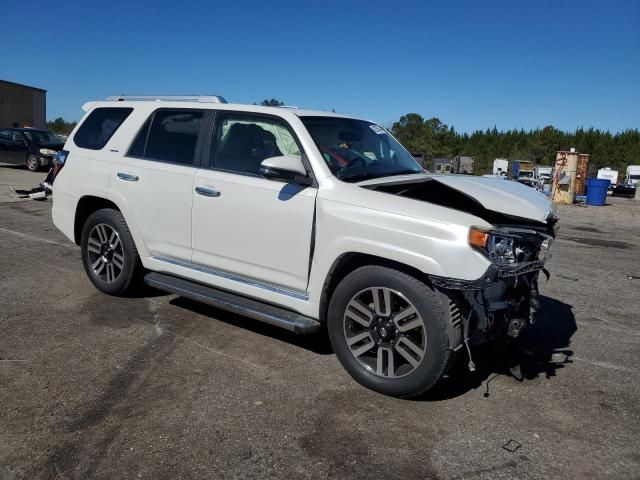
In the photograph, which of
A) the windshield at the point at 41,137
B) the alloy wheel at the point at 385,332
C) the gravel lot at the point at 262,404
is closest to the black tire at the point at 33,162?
the windshield at the point at 41,137

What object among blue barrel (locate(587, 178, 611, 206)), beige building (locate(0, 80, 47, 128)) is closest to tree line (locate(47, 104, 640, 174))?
beige building (locate(0, 80, 47, 128))

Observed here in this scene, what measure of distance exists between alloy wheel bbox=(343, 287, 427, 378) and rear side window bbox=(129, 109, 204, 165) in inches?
81.7

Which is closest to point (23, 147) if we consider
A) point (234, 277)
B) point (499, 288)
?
point (234, 277)

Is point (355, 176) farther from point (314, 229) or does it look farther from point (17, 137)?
point (17, 137)

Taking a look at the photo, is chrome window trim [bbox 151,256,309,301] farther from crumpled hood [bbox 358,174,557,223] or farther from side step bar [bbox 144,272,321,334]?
crumpled hood [bbox 358,174,557,223]

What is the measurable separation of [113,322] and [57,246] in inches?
147

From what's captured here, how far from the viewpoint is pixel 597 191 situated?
72.9ft

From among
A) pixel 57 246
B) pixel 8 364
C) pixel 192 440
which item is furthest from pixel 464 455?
pixel 57 246

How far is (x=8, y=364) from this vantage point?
404 cm

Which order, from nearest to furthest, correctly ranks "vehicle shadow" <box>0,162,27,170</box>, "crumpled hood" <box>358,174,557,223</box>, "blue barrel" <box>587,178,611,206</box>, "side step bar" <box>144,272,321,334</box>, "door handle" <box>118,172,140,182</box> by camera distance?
1. "crumpled hood" <box>358,174,557,223</box>
2. "side step bar" <box>144,272,321,334</box>
3. "door handle" <box>118,172,140,182</box>
4. "blue barrel" <box>587,178,611,206</box>
5. "vehicle shadow" <box>0,162,27,170</box>

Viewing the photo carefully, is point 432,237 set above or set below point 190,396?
above

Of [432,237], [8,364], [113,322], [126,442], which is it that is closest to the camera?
[126,442]

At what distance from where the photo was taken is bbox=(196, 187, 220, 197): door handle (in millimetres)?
4538

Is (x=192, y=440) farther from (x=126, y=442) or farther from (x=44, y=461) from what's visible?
(x=44, y=461)
